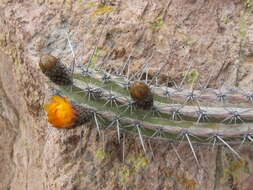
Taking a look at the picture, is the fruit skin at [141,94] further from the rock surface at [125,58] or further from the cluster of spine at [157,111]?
the rock surface at [125,58]

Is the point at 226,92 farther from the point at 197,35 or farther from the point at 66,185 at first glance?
the point at 66,185

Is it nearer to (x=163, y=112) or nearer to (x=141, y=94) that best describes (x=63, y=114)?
(x=141, y=94)

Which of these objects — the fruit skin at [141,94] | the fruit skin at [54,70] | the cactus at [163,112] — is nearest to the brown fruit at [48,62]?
the fruit skin at [54,70]

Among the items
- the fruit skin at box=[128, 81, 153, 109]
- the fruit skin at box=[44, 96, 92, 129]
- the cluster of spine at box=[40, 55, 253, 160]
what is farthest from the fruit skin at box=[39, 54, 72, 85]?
the fruit skin at box=[128, 81, 153, 109]

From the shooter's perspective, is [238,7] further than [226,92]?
Yes

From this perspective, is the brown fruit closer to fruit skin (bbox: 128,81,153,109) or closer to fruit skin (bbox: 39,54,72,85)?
fruit skin (bbox: 39,54,72,85)

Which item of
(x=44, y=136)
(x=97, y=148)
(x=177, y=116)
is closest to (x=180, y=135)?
(x=177, y=116)

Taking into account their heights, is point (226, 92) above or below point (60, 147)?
above
